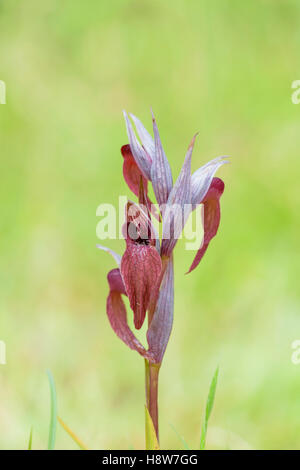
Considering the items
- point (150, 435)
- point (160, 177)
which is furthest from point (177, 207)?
point (150, 435)

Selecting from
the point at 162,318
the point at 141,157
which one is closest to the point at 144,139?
the point at 141,157

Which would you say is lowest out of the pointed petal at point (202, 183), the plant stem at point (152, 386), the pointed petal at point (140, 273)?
the plant stem at point (152, 386)

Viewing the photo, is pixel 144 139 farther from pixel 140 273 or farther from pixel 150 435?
pixel 150 435

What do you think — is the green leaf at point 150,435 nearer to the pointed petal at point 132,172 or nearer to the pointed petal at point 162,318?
the pointed petal at point 162,318

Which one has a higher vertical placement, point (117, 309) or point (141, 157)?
point (141, 157)

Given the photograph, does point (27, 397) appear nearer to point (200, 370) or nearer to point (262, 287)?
point (200, 370)

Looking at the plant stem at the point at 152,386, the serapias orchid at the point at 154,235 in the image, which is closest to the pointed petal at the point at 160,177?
the serapias orchid at the point at 154,235
